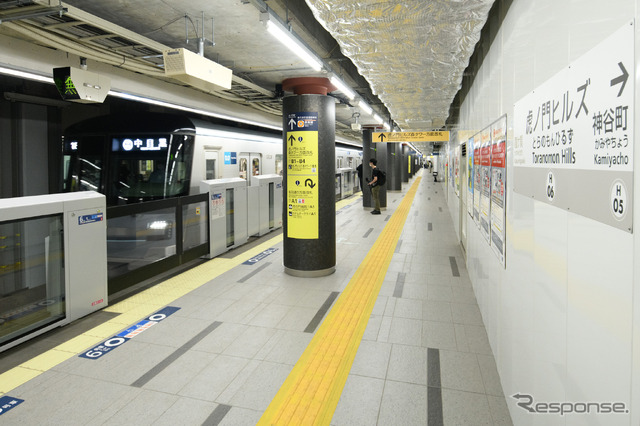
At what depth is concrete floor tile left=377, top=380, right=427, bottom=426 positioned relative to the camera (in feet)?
8.27

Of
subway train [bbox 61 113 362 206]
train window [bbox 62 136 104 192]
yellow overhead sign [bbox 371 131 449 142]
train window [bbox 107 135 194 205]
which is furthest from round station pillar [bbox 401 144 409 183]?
train window [bbox 62 136 104 192]

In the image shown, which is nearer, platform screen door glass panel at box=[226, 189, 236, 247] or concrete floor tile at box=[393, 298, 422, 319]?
concrete floor tile at box=[393, 298, 422, 319]

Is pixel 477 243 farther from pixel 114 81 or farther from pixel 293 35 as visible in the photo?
pixel 114 81

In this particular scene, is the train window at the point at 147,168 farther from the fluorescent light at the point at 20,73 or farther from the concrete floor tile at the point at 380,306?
the concrete floor tile at the point at 380,306

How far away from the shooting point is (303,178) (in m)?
5.66

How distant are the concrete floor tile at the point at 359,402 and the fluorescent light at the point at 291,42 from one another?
313 cm

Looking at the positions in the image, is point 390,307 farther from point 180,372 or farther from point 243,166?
point 243,166

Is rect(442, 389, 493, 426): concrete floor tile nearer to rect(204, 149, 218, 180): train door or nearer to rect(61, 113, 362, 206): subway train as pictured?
rect(61, 113, 362, 206): subway train

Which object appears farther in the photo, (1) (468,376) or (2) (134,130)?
(2) (134,130)

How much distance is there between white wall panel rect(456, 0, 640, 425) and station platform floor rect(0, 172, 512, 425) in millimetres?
564

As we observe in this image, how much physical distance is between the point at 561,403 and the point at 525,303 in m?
0.67

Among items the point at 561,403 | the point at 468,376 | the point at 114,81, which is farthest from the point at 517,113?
the point at 114,81

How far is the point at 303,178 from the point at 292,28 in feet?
6.38

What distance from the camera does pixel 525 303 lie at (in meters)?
2.20
